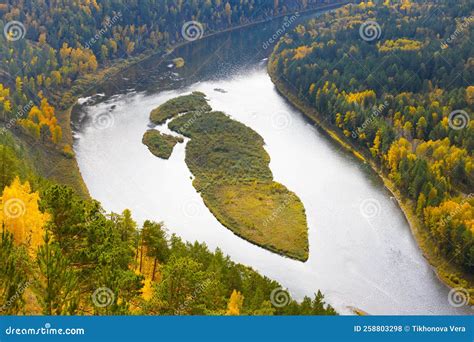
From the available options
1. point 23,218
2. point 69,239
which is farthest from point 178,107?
point 69,239

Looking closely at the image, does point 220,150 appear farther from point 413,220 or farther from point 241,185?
point 413,220

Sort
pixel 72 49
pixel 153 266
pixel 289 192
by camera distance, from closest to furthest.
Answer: pixel 153 266 → pixel 289 192 → pixel 72 49

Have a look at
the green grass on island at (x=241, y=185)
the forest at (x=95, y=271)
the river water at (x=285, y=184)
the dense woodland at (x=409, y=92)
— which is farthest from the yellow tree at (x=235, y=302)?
the dense woodland at (x=409, y=92)

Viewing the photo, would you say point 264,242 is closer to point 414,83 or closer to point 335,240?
point 335,240

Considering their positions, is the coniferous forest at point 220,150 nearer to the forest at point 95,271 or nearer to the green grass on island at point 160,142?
the forest at point 95,271

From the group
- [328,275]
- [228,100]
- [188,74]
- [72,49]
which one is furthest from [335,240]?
[72,49]

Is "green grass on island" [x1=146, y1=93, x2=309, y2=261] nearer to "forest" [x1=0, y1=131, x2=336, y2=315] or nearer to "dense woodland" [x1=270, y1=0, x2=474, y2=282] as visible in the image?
"forest" [x1=0, y1=131, x2=336, y2=315]

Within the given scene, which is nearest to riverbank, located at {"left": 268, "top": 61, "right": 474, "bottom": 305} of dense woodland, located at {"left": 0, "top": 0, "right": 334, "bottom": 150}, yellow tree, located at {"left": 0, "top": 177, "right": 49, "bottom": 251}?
yellow tree, located at {"left": 0, "top": 177, "right": 49, "bottom": 251}
